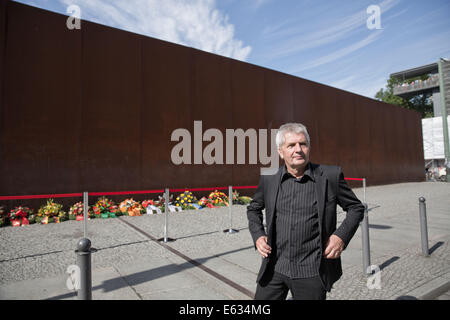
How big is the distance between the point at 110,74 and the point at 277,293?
10.5 metres

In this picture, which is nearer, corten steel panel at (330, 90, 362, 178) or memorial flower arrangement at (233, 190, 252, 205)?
memorial flower arrangement at (233, 190, 252, 205)

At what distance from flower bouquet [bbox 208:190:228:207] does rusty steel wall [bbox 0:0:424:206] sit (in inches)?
27.6

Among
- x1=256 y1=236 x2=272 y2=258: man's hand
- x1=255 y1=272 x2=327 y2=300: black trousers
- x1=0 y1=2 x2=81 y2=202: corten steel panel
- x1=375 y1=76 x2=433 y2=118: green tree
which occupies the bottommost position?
x1=255 y1=272 x2=327 y2=300: black trousers

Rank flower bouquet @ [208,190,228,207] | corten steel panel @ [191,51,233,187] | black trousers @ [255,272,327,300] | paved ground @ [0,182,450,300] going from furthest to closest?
corten steel panel @ [191,51,233,187]
flower bouquet @ [208,190,228,207]
paved ground @ [0,182,450,300]
black trousers @ [255,272,327,300]

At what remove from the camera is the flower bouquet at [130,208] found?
9461 mm

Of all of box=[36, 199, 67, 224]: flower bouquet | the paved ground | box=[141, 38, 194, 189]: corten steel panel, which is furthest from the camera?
box=[141, 38, 194, 189]: corten steel panel

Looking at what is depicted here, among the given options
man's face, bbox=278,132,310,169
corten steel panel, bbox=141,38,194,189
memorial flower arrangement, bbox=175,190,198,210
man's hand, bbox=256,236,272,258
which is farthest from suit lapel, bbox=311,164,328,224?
corten steel panel, bbox=141,38,194,189

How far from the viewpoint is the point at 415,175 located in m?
25.6

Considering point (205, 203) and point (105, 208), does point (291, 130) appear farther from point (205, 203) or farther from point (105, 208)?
point (205, 203)

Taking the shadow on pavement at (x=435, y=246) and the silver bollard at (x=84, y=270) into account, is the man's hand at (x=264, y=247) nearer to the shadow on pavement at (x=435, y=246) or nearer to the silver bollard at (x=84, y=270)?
the silver bollard at (x=84, y=270)

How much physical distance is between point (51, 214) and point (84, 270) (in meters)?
7.85

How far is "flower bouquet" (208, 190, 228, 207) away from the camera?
11445 millimetres

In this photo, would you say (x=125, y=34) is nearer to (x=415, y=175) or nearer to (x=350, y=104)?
(x=350, y=104)

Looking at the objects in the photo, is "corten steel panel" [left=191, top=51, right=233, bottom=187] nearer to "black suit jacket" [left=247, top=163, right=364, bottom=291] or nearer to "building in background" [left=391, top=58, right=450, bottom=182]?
"black suit jacket" [left=247, top=163, right=364, bottom=291]
